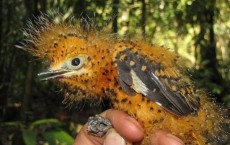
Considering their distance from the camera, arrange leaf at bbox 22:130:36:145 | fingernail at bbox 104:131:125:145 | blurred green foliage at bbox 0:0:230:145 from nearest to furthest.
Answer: fingernail at bbox 104:131:125:145, leaf at bbox 22:130:36:145, blurred green foliage at bbox 0:0:230:145

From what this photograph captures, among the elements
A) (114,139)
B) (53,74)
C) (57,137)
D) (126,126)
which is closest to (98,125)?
(114,139)

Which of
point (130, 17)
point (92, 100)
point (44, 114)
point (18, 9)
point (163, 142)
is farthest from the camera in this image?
point (44, 114)

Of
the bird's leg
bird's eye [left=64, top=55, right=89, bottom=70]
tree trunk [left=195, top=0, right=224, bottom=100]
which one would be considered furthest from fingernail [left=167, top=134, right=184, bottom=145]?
tree trunk [left=195, top=0, right=224, bottom=100]

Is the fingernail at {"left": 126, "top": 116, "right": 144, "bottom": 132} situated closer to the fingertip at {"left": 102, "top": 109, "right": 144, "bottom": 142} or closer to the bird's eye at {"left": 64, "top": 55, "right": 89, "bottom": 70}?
the fingertip at {"left": 102, "top": 109, "right": 144, "bottom": 142}

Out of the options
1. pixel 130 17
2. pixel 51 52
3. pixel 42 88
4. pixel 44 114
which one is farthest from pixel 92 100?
pixel 42 88

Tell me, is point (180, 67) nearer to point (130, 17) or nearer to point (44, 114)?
point (130, 17)

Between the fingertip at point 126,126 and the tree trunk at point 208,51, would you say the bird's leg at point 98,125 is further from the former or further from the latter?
the tree trunk at point 208,51
